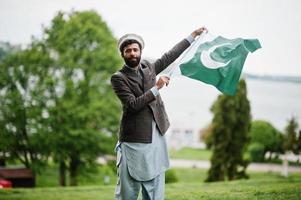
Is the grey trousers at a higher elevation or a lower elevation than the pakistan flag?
lower

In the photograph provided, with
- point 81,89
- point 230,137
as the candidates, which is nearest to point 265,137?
point 230,137

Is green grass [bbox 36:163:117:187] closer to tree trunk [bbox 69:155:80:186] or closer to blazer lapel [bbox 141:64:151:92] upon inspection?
tree trunk [bbox 69:155:80:186]

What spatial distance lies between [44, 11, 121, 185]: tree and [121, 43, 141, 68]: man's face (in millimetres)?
11118

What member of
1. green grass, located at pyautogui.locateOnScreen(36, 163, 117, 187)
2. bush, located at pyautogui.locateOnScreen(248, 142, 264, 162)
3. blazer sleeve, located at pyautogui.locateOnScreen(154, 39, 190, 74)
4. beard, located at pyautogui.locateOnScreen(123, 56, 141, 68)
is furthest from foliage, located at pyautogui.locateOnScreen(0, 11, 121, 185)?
bush, located at pyautogui.locateOnScreen(248, 142, 264, 162)

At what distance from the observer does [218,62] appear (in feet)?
12.7

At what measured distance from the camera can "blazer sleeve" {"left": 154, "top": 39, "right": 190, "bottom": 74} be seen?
3.57 meters

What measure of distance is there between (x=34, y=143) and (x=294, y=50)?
13235mm

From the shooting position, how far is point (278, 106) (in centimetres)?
3141

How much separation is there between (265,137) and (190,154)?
7203 mm

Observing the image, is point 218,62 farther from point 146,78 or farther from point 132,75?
point 132,75

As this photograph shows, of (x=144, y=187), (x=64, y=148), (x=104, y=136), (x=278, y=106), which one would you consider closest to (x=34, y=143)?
(x=64, y=148)

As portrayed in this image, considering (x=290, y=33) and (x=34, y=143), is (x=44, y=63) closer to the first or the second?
(x=34, y=143)

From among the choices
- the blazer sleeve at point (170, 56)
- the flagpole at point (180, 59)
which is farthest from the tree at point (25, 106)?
the blazer sleeve at point (170, 56)

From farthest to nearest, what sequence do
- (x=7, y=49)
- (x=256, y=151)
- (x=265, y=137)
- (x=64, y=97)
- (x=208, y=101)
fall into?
(x=208, y=101), (x=256, y=151), (x=265, y=137), (x=7, y=49), (x=64, y=97)
